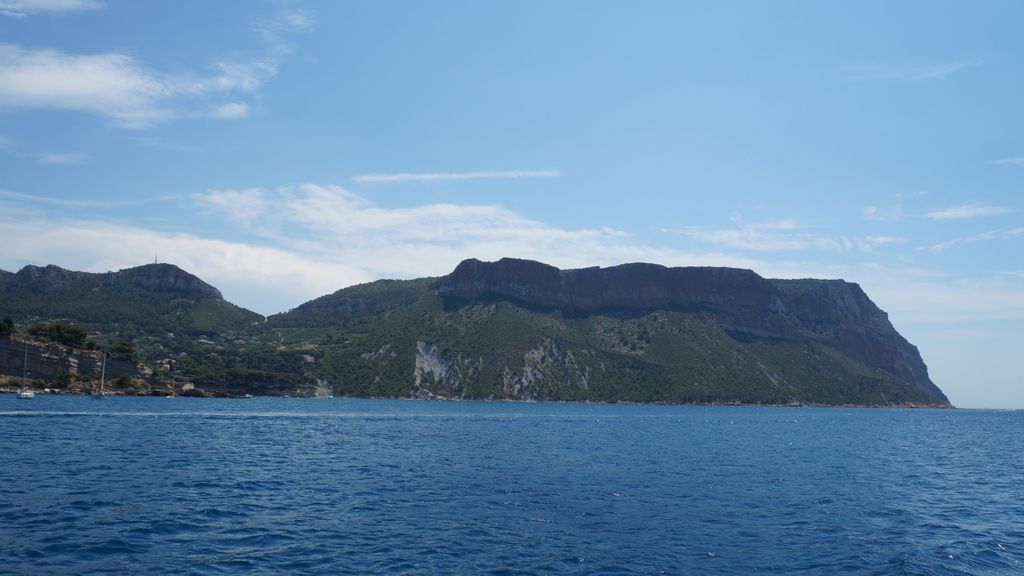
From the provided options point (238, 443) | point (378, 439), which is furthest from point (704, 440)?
point (238, 443)

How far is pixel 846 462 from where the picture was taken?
68.6 meters

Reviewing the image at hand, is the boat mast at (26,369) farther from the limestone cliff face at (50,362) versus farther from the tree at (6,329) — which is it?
the tree at (6,329)

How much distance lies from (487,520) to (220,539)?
1167 cm

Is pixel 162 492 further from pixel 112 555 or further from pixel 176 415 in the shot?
pixel 176 415

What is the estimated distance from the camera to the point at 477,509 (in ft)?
122

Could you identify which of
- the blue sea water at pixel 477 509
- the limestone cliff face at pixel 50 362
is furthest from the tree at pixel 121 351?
the blue sea water at pixel 477 509

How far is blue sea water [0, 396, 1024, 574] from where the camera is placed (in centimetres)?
2703

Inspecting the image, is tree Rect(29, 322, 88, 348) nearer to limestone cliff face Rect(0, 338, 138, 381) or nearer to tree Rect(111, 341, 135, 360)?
limestone cliff face Rect(0, 338, 138, 381)

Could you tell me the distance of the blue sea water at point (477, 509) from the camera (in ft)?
88.7

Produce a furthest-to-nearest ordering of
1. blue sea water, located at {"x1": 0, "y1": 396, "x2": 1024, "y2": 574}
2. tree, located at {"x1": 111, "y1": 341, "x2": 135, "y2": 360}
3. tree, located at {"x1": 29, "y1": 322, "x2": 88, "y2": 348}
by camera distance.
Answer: tree, located at {"x1": 111, "y1": 341, "x2": 135, "y2": 360} < tree, located at {"x1": 29, "y1": 322, "x2": 88, "y2": 348} < blue sea water, located at {"x1": 0, "y1": 396, "x2": 1024, "y2": 574}

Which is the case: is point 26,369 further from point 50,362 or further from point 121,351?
point 121,351

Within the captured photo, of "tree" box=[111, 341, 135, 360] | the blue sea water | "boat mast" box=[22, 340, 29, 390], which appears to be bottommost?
the blue sea water

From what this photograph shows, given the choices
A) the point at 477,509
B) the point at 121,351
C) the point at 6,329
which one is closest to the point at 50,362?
the point at 6,329

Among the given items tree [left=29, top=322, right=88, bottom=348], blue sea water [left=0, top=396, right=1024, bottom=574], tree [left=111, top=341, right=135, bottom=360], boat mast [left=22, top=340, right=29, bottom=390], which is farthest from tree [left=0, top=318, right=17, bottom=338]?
blue sea water [left=0, top=396, right=1024, bottom=574]
